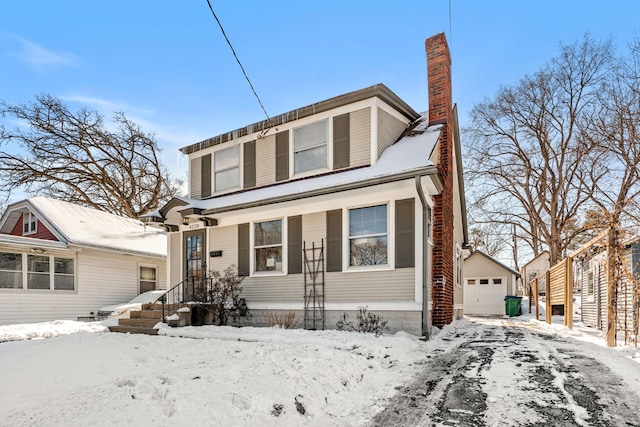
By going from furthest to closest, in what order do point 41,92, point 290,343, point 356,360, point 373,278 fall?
point 41,92 → point 373,278 → point 290,343 → point 356,360

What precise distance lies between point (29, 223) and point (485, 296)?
21777 millimetres

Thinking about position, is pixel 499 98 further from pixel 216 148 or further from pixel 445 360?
pixel 445 360

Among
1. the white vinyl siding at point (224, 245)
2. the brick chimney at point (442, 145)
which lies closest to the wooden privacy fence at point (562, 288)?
the brick chimney at point (442, 145)

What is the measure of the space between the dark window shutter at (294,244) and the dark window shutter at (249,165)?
2172 millimetres

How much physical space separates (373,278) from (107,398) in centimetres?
590

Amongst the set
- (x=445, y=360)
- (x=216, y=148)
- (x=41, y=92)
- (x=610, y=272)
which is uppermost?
(x=41, y=92)

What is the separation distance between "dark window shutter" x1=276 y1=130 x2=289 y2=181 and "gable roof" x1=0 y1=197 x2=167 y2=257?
25.4 feet

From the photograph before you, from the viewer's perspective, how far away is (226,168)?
39.9 ft

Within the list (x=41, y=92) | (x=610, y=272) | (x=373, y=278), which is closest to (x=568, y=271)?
(x=610, y=272)

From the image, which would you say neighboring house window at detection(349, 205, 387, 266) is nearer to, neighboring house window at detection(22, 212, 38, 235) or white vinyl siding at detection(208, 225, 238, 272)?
white vinyl siding at detection(208, 225, 238, 272)

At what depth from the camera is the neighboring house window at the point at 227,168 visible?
471 inches

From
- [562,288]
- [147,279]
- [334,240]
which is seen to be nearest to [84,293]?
[147,279]

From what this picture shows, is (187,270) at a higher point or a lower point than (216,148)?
lower

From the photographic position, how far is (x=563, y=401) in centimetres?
408
